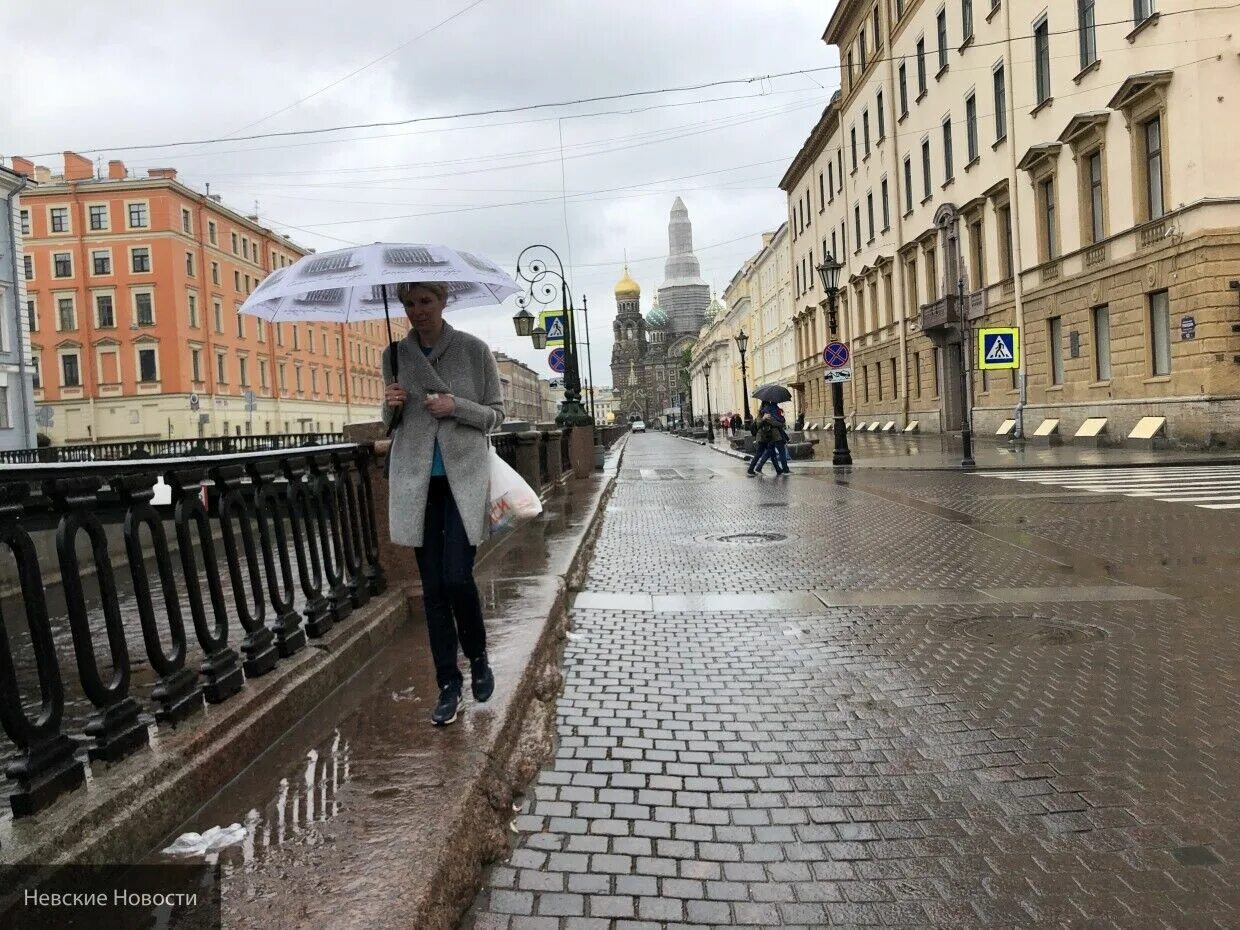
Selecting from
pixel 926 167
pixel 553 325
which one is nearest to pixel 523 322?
pixel 553 325

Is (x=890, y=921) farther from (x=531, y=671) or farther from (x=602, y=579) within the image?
(x=602, y=579)

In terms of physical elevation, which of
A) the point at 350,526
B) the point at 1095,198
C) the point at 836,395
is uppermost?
the point at 1095,198

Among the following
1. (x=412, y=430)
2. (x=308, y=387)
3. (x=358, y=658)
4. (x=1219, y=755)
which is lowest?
(x=1219, y=755)

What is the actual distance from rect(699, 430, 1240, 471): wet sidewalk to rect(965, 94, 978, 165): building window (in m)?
9.97

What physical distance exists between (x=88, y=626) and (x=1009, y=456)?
22.5m

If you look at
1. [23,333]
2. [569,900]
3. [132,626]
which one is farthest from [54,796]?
[23,333]

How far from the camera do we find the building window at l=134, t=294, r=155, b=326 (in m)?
56.9

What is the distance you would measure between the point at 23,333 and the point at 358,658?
42.2m

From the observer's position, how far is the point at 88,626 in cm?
290

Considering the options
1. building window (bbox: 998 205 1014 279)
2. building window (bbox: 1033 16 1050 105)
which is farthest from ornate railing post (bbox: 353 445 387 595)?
building window (bbox: 998 205 1014 279)

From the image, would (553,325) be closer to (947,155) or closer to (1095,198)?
(1095,198)

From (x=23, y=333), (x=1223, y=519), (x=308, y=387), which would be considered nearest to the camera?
(x=1223, y=519)

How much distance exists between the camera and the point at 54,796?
2564 mm

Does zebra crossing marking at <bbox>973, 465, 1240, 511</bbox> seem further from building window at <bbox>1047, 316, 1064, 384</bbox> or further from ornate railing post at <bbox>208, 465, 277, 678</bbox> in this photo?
ornate railing post at <bbox>208, 465, 277, 678</bbox>
